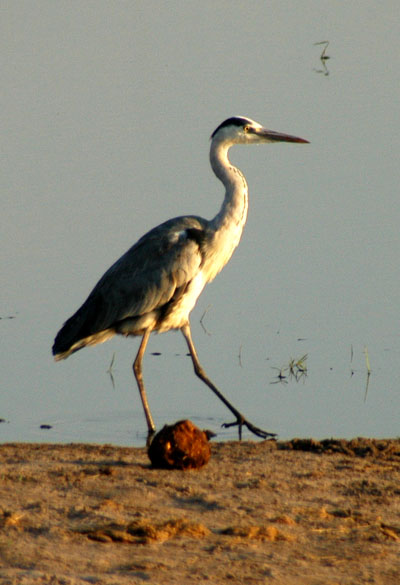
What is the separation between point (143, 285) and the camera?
860 cm

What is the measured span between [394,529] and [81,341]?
12.2 ft

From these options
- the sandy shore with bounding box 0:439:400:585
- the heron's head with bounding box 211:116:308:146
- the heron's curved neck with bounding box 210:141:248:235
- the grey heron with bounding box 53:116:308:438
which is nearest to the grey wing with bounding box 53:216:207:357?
the grey heron with bounding box 53:116:308:438

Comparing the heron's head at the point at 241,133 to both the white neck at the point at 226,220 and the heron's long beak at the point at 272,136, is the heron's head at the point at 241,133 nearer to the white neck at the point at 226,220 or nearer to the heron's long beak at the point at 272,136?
the heron's long beak at the point at 272,136

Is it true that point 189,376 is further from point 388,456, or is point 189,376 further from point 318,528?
point 318,528

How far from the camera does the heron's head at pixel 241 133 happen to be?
930 cm

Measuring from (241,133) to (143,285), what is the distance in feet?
5.46

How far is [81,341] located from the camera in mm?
8578

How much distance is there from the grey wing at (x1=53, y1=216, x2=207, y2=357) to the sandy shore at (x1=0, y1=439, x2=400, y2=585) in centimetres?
163

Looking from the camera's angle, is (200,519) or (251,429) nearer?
(200,519)

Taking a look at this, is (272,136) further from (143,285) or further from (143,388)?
(143,388)

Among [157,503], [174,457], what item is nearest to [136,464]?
[174,457]

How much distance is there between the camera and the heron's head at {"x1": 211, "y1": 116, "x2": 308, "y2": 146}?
930cm

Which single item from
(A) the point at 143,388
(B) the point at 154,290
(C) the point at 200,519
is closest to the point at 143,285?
(B) the point at 154,290

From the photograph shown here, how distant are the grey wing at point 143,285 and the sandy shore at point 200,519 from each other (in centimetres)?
163
